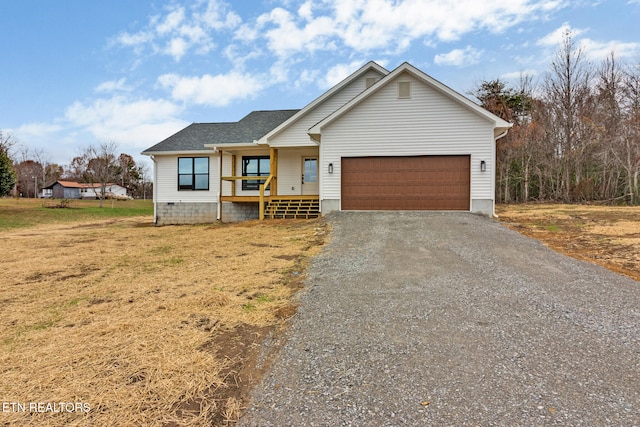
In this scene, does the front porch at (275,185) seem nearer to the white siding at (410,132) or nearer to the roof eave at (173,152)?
the roof eave at (173,152)

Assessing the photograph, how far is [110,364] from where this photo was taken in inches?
114

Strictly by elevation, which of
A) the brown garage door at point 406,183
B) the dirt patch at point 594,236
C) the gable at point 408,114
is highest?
the gable at point 408,114

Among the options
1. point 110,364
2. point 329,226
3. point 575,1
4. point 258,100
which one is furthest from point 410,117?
point 258,100

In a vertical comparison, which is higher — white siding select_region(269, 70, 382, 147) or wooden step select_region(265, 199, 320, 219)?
white siding select_region(269, 70, 382, 147)

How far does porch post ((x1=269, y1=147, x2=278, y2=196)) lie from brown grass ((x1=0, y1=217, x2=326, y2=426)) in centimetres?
773

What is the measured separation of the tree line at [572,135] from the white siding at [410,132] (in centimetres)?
1308

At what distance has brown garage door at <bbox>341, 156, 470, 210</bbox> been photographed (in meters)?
12.8

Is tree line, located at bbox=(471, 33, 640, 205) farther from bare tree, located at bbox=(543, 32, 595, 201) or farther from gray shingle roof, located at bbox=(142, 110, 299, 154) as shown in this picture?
gray shingle roof, located at bbox=(142, 110, 299, 154)

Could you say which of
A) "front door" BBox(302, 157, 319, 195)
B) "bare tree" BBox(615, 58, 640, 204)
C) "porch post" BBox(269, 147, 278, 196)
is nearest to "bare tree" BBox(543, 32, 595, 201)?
"bare tree" BBox(615, 58, 640, 204)

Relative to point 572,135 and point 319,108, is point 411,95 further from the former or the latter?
point 572,135

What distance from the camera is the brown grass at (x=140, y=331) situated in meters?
2.40

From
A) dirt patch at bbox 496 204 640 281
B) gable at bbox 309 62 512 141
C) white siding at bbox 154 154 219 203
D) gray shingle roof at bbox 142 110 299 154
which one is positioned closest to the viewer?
dirt patch at bbox 496 204 640 281

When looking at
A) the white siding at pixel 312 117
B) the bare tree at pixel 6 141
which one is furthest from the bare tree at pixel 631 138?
the bare tree at pixel 6 141

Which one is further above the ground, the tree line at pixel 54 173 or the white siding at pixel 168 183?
the tree line at pixel 54 173
